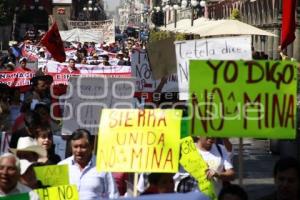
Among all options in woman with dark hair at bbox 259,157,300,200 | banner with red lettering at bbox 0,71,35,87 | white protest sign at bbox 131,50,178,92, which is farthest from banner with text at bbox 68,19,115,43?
woman with dark hair at bbox 259,157,300,200

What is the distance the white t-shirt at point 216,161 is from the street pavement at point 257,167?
233cm

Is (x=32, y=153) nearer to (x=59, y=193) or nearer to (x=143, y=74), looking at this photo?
(x=59, y=193)

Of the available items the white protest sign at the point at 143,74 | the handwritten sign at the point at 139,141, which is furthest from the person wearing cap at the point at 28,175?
the white protest sign at the point at 143,74

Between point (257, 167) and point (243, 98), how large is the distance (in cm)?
681

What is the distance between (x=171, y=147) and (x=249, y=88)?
0.82 m

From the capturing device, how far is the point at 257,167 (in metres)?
13.2

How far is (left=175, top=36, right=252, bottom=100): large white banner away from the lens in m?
9.12

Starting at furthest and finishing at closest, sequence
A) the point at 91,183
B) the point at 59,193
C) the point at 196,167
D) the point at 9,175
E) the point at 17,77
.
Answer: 1. the point at 17,77
2. the point at 196,167
3. the point at 91,183
4. the point at 59,193
5. the point at 9,175

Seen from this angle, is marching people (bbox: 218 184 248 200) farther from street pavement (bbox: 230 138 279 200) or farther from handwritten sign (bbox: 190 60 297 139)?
street pavement (bbox: 230 138 279 200)

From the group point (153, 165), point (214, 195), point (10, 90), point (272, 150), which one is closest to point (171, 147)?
point (153, 165)

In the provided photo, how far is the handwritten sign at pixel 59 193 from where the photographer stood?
6.29m

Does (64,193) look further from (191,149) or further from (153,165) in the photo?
(191,149)

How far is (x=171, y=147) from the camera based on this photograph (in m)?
6.98

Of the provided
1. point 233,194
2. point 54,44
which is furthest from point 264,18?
point 233,194
